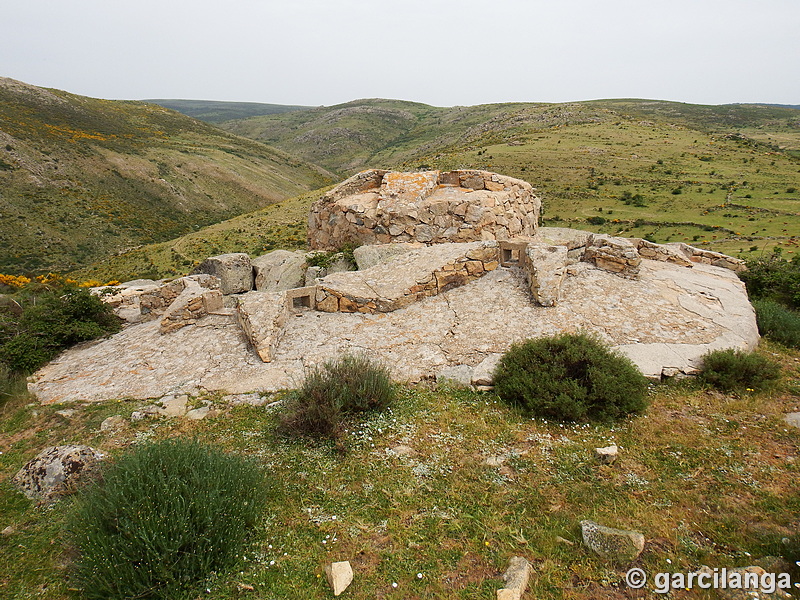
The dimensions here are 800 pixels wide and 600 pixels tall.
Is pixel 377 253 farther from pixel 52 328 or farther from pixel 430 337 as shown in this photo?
pixel 52 328

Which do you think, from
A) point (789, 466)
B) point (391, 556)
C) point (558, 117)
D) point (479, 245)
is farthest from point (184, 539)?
point (558, 117)

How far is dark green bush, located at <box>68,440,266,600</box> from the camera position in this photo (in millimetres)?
3164

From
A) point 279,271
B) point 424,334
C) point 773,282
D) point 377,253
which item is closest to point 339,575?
point 424,334

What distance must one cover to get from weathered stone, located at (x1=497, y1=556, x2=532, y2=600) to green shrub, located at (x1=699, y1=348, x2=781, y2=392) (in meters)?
4.91

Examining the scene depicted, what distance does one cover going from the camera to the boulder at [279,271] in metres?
12.3

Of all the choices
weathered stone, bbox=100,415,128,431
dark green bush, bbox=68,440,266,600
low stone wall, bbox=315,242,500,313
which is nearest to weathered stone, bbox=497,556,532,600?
dark green bush, bbox=68,440,266,600

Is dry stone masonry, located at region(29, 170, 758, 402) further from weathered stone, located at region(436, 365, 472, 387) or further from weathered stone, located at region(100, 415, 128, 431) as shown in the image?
weathered stone, located at region(100, 415, 128, 431)

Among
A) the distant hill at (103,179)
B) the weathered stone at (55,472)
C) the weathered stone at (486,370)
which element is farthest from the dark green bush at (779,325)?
the distant hill at (103,179)

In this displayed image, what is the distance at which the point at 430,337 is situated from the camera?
7.91 metres

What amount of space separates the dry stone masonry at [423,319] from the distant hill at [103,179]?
2793cm

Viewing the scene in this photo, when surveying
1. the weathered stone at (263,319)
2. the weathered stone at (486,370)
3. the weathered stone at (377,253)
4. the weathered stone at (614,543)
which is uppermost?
the weathered stone at (377,253)

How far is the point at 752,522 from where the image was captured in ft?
12.5

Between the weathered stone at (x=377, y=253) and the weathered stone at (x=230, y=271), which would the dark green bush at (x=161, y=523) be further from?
the weathered stone at (x=230, y=271)

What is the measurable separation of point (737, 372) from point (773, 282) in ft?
23.1
